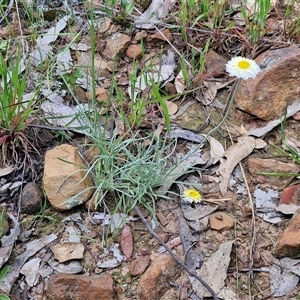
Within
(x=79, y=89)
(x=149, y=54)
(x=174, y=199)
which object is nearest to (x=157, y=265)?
(x=174, y=199)

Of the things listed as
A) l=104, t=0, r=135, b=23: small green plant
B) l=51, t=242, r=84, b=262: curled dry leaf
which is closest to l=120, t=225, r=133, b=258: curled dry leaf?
l=51, t=242, r=84, b=262: curled dry leaf

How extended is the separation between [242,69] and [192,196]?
1.59 ft

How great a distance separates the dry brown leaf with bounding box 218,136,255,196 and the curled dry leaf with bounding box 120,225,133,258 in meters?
0.39

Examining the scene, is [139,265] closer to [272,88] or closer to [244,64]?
[244,64]

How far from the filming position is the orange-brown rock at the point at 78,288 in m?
1.55

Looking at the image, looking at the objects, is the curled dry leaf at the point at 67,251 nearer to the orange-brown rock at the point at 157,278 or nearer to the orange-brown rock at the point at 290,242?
the orange-brown rock at the point at 157,278

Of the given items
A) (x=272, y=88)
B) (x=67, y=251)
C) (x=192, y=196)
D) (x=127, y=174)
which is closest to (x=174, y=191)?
(x=192, y=196)

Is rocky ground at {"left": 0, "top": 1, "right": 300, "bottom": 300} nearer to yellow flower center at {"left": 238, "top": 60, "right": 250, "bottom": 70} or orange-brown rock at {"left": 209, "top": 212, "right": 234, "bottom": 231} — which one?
orange-brown rock at {"left": 209, "top": 212, "right": 234, "bottom": 231}

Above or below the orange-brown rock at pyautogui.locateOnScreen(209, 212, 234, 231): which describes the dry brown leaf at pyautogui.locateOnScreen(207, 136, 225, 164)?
above

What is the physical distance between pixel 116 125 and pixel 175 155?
271mm

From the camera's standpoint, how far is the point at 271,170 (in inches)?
74.5

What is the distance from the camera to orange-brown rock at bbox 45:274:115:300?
1.55 metres

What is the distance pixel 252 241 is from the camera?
171 centimetres

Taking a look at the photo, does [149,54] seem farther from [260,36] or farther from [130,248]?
[130,248]
